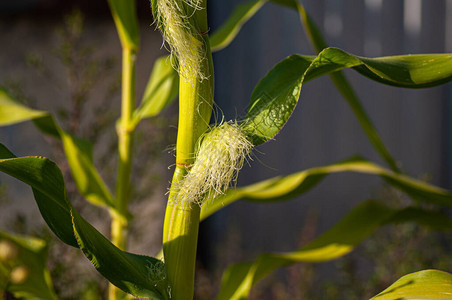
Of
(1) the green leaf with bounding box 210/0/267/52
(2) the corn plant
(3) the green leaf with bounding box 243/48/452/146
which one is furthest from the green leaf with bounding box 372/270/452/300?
(1) the green leaf with bounding box 210/0/267/52

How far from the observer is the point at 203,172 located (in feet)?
1.15

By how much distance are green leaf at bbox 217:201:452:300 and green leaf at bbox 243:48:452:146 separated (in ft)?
0.83

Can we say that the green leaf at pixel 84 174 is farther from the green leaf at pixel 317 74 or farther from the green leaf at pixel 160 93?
the green leaf at pixel 317 74

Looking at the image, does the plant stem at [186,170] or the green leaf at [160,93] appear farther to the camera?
the green leaf at [160,93]

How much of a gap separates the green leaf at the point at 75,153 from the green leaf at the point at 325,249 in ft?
0.66

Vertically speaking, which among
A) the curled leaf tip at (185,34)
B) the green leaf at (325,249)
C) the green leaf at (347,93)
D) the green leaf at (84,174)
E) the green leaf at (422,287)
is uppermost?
the curled leaf tip at (185,34)

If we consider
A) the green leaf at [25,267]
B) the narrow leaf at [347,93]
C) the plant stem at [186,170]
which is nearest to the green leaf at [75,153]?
the green leaf at [25,267]

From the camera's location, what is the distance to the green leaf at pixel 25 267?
0.55 meters

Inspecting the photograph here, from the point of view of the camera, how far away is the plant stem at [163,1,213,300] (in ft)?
1.15

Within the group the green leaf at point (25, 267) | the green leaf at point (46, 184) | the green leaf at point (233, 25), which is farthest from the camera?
the green leaf at point (233, 25)

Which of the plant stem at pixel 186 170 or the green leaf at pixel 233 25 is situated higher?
the green leaf at pixel 233 25

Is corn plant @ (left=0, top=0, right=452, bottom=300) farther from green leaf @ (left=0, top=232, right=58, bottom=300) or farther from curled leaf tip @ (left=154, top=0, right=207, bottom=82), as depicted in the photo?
green leaf @ (left=0, top=232, right=58, bottom=300)

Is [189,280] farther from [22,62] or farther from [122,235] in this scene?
[22,62]

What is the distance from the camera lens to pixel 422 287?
0.39 meters
